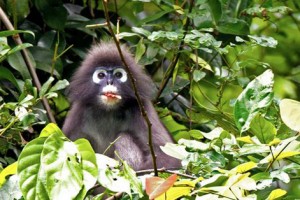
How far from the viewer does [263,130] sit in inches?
97.8

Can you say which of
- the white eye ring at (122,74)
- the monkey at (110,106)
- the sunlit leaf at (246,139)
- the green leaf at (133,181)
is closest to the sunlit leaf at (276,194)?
the sunlit leaf at (246,139)

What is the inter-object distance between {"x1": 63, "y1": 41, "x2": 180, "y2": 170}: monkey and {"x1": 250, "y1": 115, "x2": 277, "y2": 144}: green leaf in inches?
62.0

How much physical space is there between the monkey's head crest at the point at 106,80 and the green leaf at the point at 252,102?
163 cm

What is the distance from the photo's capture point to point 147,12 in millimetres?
4902

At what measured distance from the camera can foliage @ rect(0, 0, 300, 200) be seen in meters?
2.15

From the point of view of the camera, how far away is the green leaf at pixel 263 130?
2.48m

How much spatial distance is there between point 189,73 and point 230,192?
221 centimetres

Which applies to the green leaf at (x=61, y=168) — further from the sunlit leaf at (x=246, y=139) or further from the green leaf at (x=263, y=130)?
the green leaf at (x=263, y=130)

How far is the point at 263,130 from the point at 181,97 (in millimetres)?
2158

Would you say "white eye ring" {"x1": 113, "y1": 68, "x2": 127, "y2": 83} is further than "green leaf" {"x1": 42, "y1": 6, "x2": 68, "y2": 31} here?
No

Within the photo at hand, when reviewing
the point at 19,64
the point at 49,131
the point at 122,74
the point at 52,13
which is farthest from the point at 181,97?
the point at 49,131

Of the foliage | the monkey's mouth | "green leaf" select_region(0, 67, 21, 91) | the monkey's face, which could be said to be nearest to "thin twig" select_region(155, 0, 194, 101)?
the foliage

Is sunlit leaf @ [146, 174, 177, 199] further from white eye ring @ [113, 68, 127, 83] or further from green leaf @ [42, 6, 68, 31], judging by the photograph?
green leaf @ [42, 6, 68, 31]

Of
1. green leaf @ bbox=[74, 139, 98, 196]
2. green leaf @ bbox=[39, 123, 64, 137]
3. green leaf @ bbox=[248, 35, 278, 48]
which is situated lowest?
green leaf @ bbox=[248, 35, 278, 48]
